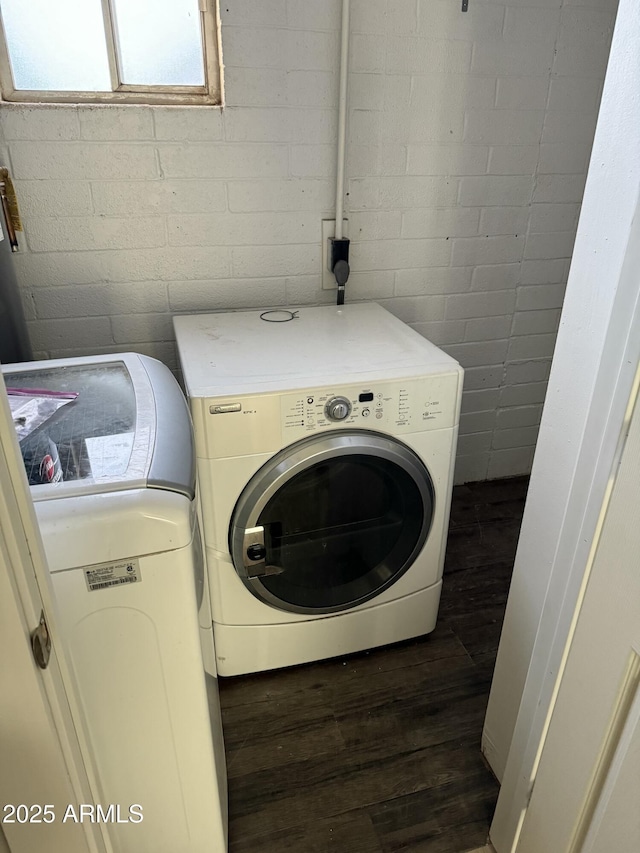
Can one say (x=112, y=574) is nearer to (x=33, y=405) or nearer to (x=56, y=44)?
(x=33, y=405)

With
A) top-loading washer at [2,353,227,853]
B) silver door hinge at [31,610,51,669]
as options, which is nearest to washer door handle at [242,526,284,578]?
top-loading washer at [2,353,227,853]

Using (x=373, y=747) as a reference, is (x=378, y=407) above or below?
above

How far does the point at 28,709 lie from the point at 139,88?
168 centimetres

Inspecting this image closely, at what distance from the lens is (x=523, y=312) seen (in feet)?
7.60

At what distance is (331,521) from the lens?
1.56 m

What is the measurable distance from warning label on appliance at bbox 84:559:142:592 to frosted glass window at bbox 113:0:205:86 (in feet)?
4.81

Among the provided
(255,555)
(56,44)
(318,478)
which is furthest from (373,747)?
(56,44)

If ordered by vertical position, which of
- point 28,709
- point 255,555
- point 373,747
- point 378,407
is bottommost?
point 373,747

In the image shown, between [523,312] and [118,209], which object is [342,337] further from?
[523,312]

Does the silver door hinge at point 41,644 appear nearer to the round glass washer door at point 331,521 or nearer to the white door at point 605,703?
the white door at point 605,703

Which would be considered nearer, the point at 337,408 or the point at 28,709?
the point at 28,709

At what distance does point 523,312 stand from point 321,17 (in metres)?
1.23

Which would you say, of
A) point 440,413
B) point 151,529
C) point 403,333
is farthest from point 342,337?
point 151,529

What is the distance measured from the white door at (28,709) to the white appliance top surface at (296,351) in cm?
76
